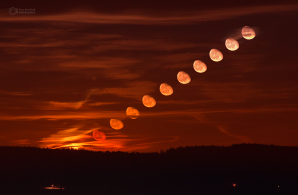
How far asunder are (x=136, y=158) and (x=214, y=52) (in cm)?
1541

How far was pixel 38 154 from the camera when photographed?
52.8 m

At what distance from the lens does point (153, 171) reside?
46.1 m

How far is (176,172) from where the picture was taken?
45938 millimetres

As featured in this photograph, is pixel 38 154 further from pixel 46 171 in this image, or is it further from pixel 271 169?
pixel 271 169

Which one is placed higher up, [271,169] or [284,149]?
[284,149]

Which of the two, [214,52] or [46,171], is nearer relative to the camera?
[214,52]

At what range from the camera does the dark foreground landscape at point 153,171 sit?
134 feet

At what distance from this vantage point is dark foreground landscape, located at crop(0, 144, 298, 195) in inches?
1607

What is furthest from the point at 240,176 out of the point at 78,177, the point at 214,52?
the point at 78,177

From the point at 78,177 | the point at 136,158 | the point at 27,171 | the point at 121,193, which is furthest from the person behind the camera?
the point at 136,158

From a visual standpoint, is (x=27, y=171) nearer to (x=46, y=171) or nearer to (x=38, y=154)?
(x=46, y=171)

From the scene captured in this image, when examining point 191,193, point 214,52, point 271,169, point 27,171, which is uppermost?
point 214,52

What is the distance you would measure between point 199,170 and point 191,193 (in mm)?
8997

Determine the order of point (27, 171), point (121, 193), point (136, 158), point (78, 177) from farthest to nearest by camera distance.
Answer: point (136, 158) → point (27, 171) → point (78, 177) → point (121, 193)
